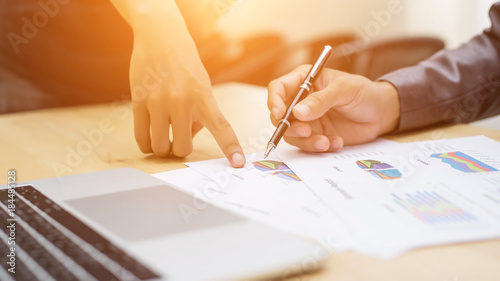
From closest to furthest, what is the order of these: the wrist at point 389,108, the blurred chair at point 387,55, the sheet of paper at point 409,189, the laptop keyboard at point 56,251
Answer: the laptop keyboard at point 56,251
the sheet of paper at point 409,189
the wrist at point 389,108
the blurred chair at point 387,55

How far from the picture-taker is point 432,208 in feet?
1.82

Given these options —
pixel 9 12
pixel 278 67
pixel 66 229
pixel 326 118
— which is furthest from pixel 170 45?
pixel 278 67

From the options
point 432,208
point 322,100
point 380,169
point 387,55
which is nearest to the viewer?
point 432,208

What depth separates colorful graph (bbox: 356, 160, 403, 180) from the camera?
2.21ft

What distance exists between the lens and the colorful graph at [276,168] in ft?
2.26

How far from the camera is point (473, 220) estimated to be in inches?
20.8

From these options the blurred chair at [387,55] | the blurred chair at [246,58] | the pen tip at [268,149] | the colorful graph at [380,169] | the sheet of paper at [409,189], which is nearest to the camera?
the sheet of paper at [409,189]

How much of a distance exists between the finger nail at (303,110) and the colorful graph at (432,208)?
24 cm

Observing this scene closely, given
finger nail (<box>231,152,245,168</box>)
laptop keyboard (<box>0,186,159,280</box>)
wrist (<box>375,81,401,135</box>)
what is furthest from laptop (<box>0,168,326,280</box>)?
wrist (<box>375,81,401,135</box>)

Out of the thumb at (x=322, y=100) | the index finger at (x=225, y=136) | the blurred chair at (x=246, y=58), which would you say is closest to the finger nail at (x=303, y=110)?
the thumb at (x=322, y=100)

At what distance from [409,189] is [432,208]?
2.4 inches

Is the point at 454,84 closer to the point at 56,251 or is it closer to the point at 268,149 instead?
the point at 268,149

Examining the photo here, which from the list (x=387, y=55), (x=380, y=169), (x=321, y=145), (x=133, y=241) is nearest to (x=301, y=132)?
(x=321, y=145)

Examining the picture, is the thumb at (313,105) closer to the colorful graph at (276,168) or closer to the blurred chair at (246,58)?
the colorful graph at (276,168)
